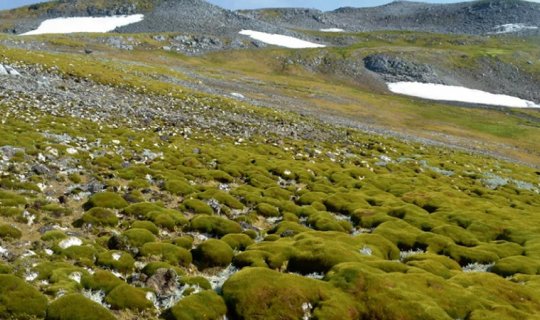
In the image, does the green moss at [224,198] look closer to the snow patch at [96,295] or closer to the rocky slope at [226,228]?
the rocky slope at [226,228]

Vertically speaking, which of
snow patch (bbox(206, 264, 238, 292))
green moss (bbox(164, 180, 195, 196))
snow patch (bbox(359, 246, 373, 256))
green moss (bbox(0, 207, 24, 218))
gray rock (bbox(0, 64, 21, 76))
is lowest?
snow patch (bbox(359, 246, 373, 256))

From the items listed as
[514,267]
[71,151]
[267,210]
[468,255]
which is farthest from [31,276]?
[514,267]

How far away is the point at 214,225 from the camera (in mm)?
22016

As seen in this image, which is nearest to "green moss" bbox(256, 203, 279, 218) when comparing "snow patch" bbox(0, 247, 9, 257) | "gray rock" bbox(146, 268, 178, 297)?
"gray rock" bbox(146, 268, 178, 297)

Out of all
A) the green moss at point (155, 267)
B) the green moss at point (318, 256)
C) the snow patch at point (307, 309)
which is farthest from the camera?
the green moss at point (318, 256)

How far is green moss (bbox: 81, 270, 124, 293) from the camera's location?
14.2 meters

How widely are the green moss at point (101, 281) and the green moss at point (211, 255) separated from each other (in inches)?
162

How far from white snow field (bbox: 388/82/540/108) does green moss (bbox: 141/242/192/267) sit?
584 ft

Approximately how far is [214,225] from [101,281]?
8027 millimetres

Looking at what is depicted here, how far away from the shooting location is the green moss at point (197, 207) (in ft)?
79.5

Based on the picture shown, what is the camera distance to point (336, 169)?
1663 inches

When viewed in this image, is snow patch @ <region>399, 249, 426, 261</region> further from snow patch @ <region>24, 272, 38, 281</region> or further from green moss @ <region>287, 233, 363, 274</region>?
snow patch @ <region>24, 272, 38, 281</region>

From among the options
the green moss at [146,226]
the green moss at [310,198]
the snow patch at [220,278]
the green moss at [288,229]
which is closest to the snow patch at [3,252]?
the green moss at [146,226]

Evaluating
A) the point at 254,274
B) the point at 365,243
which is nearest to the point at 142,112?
the point at 365,243
